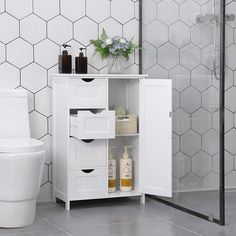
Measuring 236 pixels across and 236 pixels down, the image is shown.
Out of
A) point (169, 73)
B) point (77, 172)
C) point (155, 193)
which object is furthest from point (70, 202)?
point (169, 73)

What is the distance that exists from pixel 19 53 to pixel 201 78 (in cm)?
126

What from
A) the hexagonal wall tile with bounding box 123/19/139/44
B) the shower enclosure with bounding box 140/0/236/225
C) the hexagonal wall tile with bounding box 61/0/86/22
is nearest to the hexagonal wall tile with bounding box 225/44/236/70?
the shower enclosure with bounding box 140/0/236/225

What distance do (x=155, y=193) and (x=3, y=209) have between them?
104cm

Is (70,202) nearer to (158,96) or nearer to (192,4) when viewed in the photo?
(158,96)

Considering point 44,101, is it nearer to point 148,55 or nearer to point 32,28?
point 32,28

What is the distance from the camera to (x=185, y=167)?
3350 mm

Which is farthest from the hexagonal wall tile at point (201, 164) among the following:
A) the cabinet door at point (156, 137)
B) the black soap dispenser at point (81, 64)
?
the black soap dispenser at point (81, 64)

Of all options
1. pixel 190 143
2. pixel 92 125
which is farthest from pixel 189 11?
pixel 92 125

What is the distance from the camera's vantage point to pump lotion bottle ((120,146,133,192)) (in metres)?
3.69

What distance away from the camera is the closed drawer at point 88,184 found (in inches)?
137

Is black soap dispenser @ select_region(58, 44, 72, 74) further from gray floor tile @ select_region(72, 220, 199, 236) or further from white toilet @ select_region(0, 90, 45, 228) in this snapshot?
gray floor tile @ select_region(72, 220, 199, 236)

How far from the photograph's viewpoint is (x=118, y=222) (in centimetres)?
318

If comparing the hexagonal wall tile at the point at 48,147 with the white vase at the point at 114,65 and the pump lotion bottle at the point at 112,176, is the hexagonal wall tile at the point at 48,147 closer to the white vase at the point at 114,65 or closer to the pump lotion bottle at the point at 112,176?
the pump lotion bottle at the point at 112,176

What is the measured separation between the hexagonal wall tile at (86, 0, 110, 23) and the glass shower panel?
1.23 feet
